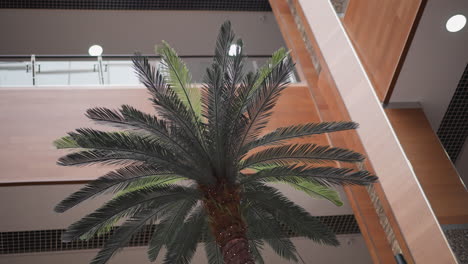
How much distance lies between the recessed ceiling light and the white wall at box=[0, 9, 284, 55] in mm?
10026

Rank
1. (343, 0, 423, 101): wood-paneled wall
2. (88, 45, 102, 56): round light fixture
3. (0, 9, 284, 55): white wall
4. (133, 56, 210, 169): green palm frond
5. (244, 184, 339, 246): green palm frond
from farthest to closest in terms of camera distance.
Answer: (88, 45, 102, 56): round light fixture
(0, 9, 284, 55): white wall
(244, 184, 339, 246): green palm frond
(343, 0, 423, 101): wood-paneled wall
(133, 56, 210, 169): green palm frond

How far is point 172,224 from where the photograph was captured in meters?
8.21

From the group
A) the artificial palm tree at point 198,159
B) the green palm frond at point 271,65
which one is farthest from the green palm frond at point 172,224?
the green palm frond at point 271,65

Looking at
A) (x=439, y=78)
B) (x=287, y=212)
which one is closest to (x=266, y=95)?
(x=287, y=212)

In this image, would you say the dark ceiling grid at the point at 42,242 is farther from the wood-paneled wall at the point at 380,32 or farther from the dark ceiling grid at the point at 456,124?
the dark ceiling grid at the point at 456,124

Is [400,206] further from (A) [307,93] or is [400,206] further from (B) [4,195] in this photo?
(B) [4,195]

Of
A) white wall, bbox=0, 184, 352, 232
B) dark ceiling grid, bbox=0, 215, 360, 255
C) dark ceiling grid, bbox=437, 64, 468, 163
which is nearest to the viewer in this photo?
dark ceiling grid, bbox=437, 64, 468, 163

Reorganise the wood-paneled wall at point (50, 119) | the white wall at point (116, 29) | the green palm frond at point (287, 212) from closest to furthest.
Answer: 1. the green palm frond at point (287, 212)
2. the wood-paneled wall at point (50, 119)
3. the white wall at point (116, 29)

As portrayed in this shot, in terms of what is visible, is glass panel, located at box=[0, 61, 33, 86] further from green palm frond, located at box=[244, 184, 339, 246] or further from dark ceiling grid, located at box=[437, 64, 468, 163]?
dark ceiling grid, located at box=[437, 64, 468, 163]

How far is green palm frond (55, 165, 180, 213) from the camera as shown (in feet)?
24.6

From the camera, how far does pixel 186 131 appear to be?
7613 mm

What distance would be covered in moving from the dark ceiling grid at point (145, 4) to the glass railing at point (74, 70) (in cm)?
431

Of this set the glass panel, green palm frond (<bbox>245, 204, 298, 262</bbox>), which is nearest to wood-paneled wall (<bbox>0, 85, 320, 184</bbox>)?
the glass panel

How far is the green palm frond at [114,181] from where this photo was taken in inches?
295
